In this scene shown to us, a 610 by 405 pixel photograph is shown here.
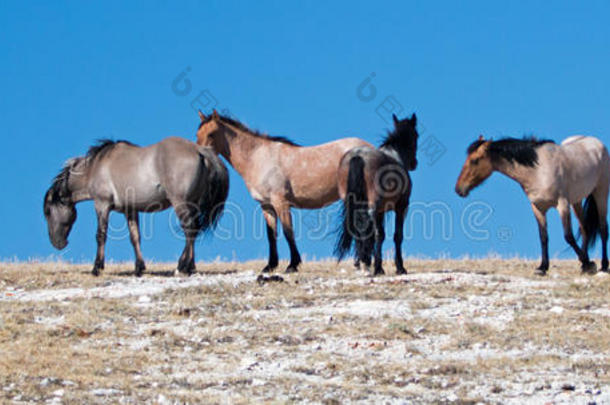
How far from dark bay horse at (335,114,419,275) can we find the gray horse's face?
6.01 m

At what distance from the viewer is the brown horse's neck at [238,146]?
15.6 m

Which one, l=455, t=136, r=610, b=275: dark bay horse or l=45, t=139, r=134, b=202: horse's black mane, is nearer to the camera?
l=455, t=136, r=610, b=275: dark bay horse

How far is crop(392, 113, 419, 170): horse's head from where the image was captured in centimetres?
1437

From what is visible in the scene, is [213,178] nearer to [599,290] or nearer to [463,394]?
[599,290]

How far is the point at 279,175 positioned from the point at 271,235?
1.02m

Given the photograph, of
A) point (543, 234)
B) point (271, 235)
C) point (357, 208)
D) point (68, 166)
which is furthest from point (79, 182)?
point (543, 234)

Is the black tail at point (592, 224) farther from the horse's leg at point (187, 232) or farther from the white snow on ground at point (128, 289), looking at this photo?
the horse's leg at point (187, 232)

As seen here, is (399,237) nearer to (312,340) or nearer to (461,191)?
(461,191)

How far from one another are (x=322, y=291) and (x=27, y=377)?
490 cm

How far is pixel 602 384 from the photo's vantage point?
742cm

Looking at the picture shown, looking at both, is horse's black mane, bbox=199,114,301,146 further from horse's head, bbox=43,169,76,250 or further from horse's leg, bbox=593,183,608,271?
horse's leg, bbox=593,183,608,271

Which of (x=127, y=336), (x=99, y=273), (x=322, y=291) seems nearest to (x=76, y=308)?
(x=127, y=336)

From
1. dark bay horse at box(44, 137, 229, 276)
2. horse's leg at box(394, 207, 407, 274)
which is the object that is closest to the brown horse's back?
dark bay horse at box(44, 137, 229, 276)

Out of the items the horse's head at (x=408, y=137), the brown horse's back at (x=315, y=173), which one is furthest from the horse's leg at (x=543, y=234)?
the brown horse's back at (x=315, y=173)
